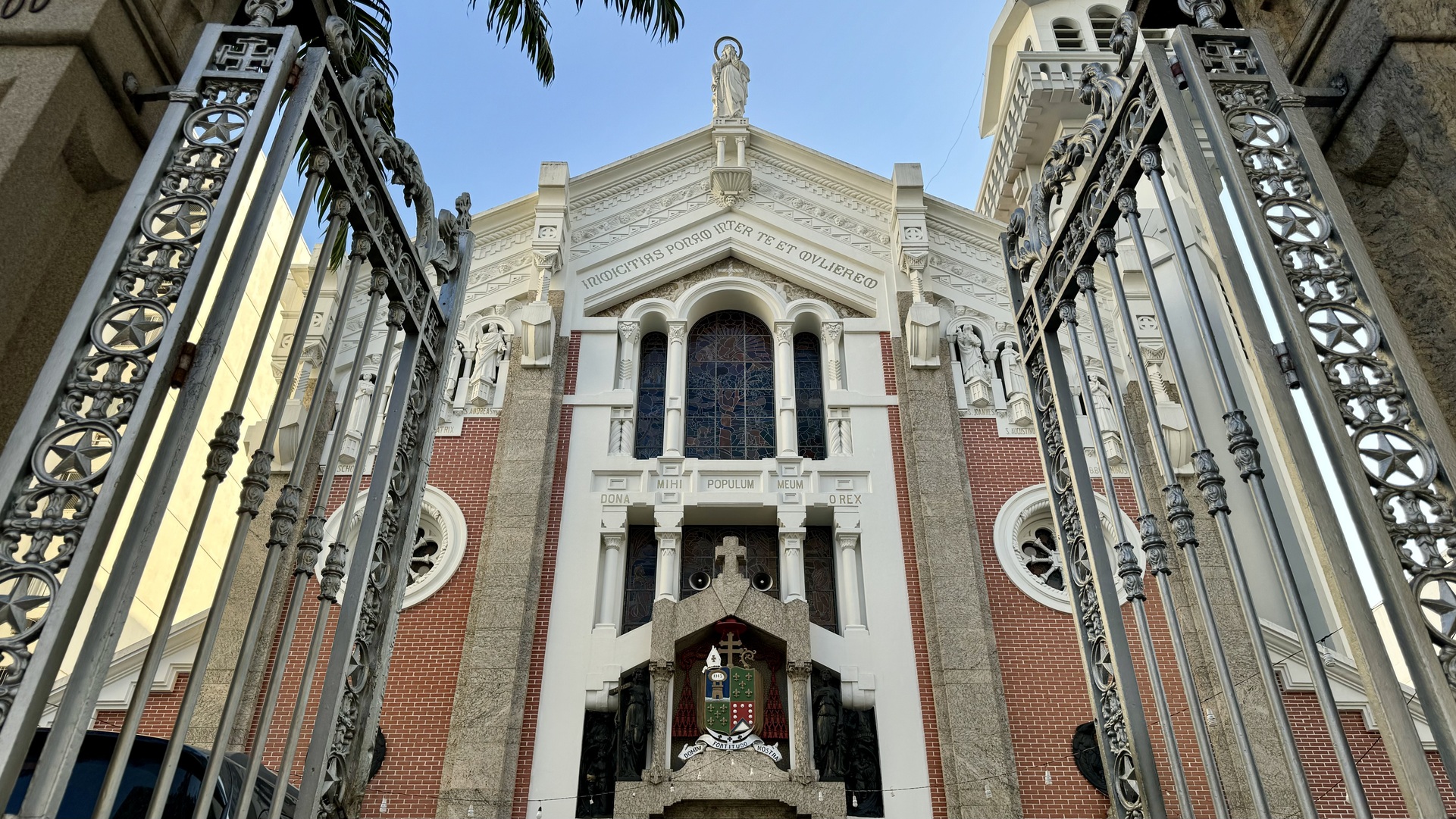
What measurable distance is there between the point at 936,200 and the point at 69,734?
15530 mm

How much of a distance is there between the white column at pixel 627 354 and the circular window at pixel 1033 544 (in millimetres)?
5607

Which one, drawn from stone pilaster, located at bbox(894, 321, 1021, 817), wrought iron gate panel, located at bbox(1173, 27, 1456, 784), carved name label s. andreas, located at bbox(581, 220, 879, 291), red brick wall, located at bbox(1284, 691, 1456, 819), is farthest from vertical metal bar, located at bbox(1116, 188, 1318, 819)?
carved name label s. andreas, located at bbox(581, 220, 879, 291)

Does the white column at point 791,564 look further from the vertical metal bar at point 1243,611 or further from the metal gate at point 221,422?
the vertical metal bar at point 1243,611

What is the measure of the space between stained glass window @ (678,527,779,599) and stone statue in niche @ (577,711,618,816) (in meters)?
2.13

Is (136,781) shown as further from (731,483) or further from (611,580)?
(731,483)

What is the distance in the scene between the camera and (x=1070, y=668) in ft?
41.7

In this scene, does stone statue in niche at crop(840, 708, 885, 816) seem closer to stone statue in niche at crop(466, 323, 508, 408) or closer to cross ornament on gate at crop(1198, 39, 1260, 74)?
stone statue in niche at crop(466, 323, 508, 408)

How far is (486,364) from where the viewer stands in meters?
15.2

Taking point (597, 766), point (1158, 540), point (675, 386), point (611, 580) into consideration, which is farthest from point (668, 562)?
point (1158, 540)

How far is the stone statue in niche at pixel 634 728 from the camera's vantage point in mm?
11633

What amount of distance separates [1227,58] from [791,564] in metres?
9.70

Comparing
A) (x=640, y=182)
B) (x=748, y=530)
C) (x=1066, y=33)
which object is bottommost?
(x=748, y=530)

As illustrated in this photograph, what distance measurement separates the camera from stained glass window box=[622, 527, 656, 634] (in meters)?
13.5

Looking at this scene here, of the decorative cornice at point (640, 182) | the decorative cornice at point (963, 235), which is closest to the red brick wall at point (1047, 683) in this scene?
the decorative cornice at point (963, 235)
